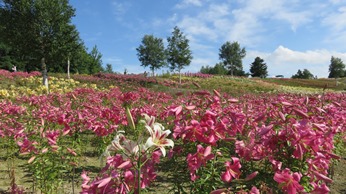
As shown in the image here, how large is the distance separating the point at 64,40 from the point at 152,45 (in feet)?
89.5

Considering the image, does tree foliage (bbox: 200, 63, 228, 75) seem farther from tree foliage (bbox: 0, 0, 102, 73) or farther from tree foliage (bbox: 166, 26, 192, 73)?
tree foliage (bbox: 0, 0, 102, 73)

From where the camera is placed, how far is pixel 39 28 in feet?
60.8

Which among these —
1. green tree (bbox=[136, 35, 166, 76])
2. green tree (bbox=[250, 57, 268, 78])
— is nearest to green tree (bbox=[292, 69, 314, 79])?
green tree (bbox=[250, 57, 268, 78])

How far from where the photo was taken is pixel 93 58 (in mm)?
51031

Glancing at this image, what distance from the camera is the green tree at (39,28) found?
1847cm

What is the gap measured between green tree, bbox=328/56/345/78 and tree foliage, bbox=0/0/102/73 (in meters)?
68.2

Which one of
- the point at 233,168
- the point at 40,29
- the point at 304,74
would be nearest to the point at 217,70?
the point at 304,74

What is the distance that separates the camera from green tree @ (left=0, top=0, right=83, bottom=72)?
18469mm

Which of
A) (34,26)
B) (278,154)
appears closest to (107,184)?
(278,154)

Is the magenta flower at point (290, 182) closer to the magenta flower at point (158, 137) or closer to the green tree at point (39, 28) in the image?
the magenta flower at point (158, 137)

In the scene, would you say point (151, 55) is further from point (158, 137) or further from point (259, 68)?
point (158, 137)

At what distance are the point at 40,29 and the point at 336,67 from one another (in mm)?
71666

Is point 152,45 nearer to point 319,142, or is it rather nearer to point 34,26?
point 34,26

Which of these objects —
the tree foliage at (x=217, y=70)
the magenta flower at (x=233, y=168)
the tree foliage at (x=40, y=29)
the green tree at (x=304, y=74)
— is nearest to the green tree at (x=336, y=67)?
the green tree at (x=304, y=74)
